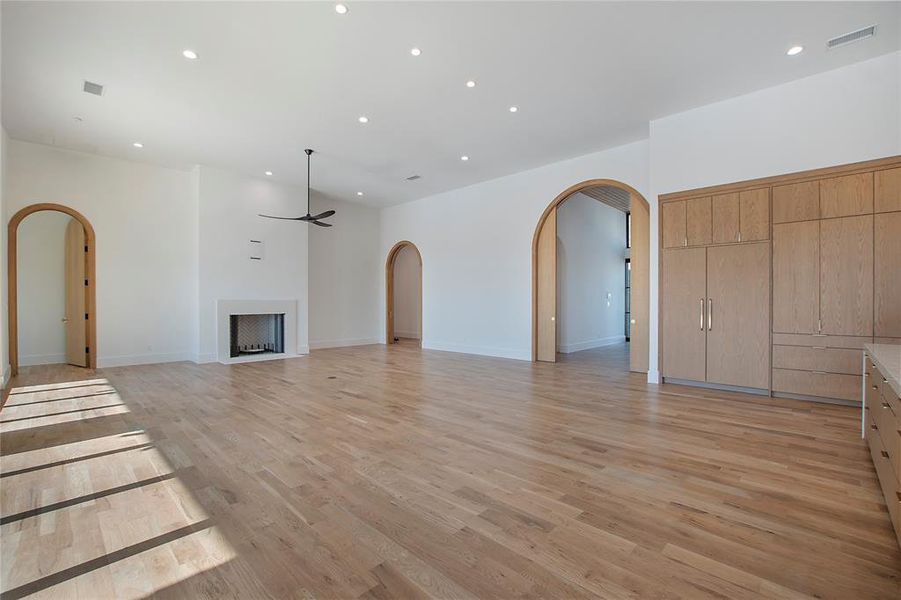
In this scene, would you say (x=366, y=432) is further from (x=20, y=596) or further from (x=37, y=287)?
(x=37, y=287)

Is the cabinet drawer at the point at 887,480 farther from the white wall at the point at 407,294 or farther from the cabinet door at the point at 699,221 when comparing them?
the white wall at the point at 407,294

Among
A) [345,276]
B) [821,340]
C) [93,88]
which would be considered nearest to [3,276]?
[93,88]

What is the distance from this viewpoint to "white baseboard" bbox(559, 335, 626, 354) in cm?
912

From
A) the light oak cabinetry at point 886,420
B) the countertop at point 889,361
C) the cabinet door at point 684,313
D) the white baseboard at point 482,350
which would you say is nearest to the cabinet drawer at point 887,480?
the light oak cabinetry at point 886,420

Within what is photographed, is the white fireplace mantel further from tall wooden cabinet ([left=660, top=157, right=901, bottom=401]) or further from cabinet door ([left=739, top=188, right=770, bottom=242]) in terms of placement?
cabinet door ([left=739, top=188, right=770, bottom=242])

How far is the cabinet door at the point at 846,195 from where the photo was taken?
4.25 m

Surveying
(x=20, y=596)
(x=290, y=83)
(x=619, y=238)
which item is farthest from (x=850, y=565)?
(x=619, y=238)

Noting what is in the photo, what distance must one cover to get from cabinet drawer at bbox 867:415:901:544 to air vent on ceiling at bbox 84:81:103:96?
24.1 ft

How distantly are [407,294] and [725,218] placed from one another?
30.3 ft

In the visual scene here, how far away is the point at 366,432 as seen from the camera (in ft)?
11.8

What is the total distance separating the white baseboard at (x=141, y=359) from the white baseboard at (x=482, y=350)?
195 inches

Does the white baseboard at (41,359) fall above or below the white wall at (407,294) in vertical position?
below

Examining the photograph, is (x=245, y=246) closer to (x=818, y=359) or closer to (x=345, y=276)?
(x=345, y=276)

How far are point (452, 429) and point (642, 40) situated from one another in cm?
401
